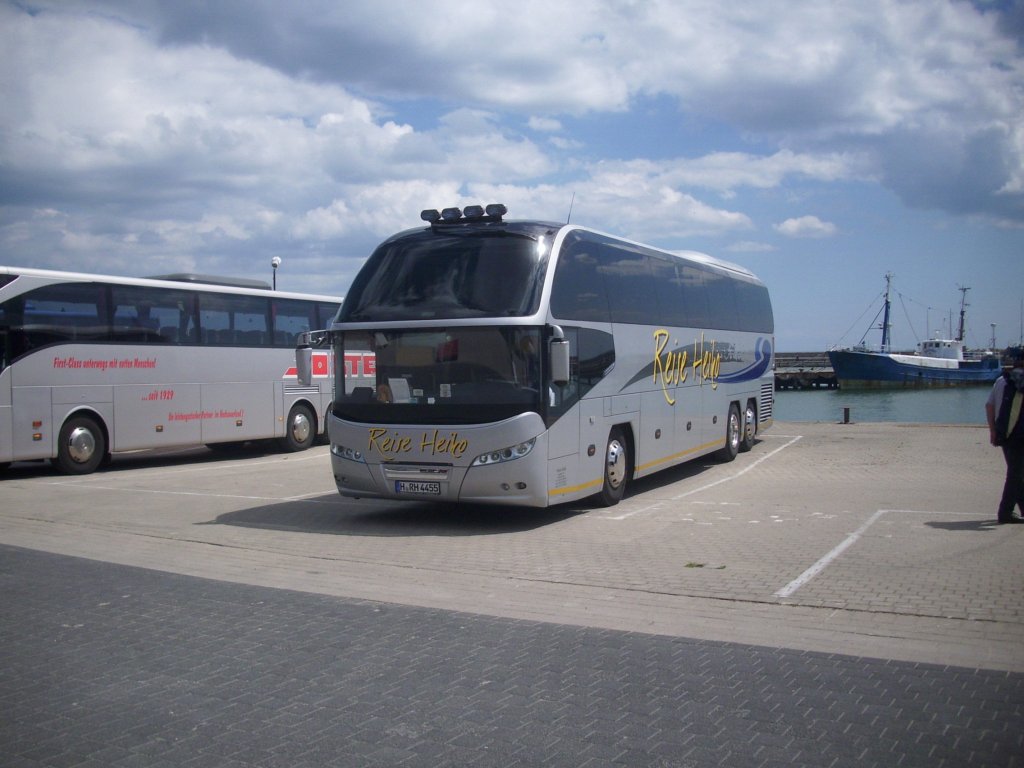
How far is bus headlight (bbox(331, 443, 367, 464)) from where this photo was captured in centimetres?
1243

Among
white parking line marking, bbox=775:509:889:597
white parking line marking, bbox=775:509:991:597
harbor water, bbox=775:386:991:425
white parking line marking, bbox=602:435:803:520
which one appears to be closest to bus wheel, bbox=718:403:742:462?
white parking line marking, bbox=602:435:803:520

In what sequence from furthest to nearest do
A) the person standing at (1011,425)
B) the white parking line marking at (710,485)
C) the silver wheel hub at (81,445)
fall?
the silver wheel hub at (81,445) < the white parking line marking at (710,485) < the person standing at (1011,425)

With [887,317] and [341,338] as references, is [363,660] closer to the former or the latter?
[341,338]

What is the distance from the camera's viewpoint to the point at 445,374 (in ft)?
39.2

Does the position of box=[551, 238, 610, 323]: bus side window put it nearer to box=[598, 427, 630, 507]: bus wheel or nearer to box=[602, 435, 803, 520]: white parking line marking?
box=[598, 427, 630, 507]: bus wheel

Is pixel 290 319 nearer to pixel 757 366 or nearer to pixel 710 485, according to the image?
pixel 757 366

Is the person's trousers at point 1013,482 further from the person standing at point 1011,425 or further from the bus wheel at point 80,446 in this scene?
the bus wheel at point 80,446

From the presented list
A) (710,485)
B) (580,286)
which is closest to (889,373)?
(710,485)

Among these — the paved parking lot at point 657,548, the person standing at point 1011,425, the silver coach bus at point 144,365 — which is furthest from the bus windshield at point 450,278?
the silver coach bus at point 144,365

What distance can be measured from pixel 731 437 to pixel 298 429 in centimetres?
1056

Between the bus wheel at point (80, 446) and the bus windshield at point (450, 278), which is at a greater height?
the bus windshield at point (450, 278)

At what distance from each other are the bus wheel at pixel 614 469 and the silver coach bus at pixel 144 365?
901 cm

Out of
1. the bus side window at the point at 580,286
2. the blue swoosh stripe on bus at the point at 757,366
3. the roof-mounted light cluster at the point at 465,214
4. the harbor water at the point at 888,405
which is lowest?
the harbor water at the point at 888,405

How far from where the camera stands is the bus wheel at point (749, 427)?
2158cm
